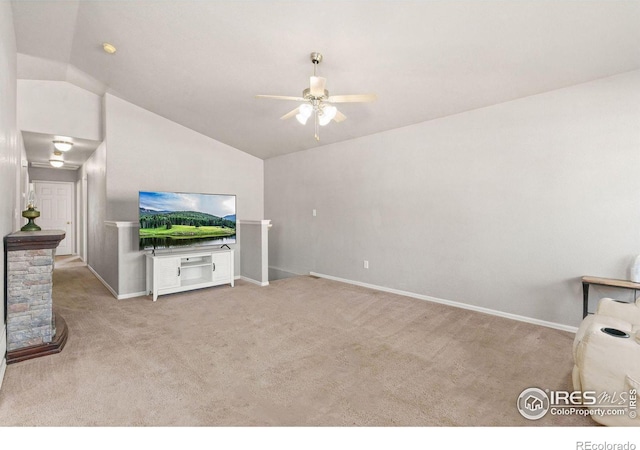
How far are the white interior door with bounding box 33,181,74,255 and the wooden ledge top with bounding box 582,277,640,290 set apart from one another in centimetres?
1041

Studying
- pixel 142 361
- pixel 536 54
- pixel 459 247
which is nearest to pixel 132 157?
pixel 142 361

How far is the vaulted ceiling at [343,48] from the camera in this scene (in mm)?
2334

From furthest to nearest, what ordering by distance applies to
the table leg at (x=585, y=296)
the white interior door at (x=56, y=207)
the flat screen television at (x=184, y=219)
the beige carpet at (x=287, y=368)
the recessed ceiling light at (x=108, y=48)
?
the white interior door at (x=56, y=207), the flat screen television at (x=184, y=219), the recessed ceiling light at (x=108, y=48), the table leg at (x=585, y=296), the beige carpet at (x=287, y=368)

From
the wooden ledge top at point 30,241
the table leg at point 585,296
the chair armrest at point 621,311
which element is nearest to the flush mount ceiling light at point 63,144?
the wooden ledge top at point 30,241

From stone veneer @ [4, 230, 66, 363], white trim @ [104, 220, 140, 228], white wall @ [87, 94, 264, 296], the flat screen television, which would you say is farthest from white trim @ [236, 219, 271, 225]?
stone veneer @ [4, 230, 66, 363]

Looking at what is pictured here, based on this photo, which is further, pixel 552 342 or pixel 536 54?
pixel 552 342

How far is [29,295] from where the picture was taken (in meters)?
2.53

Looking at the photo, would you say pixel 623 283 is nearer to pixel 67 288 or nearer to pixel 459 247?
pixel 459 247

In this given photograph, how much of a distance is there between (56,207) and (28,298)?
719 cm

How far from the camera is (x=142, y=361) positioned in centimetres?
246

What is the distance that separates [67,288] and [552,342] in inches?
259

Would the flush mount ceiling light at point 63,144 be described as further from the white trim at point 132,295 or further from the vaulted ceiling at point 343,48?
the white trim at point 132,295

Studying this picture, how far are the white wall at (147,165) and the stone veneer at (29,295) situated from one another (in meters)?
1.78

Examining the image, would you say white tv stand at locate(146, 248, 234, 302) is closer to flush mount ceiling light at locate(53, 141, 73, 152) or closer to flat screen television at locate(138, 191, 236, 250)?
flat screen television at locate(138, 191, 236, 250)
